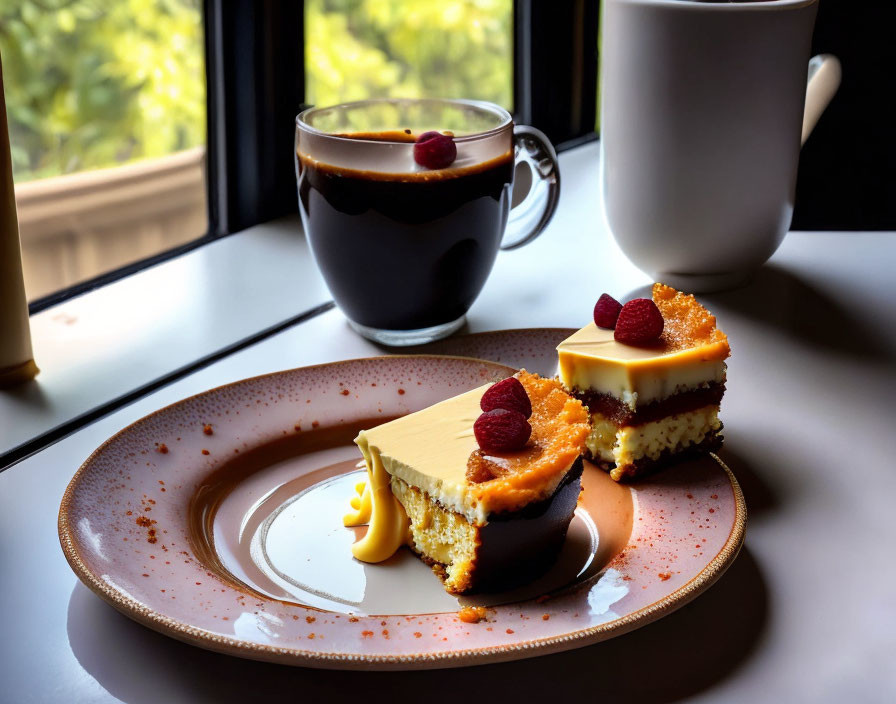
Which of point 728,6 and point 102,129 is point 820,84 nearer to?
point 728,6

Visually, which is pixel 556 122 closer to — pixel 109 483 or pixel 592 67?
pixel 592 67

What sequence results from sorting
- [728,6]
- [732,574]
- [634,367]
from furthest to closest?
1. [728,6]
2. [634,367]
3. [732,574]

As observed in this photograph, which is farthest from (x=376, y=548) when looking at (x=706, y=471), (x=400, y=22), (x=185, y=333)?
(x=400, y=22)

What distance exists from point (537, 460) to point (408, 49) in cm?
128

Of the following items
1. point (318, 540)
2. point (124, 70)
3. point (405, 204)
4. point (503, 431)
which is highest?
point (124, 70)

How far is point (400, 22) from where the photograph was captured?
1832 mm

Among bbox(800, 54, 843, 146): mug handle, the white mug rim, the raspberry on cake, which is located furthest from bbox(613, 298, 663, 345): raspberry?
bbox(800, 54, 843, 146): mug handle

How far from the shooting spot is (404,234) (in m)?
1.07

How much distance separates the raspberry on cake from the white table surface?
0.06 metres

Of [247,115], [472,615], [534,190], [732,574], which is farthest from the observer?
[247,115]

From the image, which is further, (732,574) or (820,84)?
(820,84)

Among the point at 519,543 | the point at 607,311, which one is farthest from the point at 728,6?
the point at 519,543

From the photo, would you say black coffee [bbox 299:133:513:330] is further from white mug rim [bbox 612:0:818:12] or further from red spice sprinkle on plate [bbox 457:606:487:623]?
red spice sprinkle on plate [bbox 457:606:487:623]

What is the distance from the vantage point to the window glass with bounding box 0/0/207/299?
126cm
